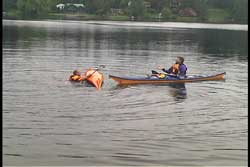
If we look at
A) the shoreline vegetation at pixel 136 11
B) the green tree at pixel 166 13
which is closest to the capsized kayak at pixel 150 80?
the shoreline vegetation at pixel 136 11

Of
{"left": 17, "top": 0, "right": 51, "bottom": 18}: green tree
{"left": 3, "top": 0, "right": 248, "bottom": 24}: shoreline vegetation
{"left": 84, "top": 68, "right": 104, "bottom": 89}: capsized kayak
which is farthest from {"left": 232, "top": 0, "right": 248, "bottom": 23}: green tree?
{"left": 84, "top": 68, "right": 104, "bottom": 89}: capsized kayak

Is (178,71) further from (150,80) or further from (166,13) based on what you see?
(166,13)

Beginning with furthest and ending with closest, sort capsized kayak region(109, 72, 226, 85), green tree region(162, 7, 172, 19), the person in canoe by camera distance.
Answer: green tree region(162, 7, 172, 19), the person in canoe, capsized kayak region(109, 72, 226, 85)

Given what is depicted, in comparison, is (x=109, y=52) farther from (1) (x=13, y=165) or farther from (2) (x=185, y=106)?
(1) (x=13, y=165)

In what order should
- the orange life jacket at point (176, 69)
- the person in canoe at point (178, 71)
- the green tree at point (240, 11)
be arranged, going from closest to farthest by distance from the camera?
the person in canoe at point (178, 71) < the orange life jacket at point (176, 69) < the green tree at point (240, 11)

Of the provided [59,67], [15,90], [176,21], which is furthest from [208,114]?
[176,21]

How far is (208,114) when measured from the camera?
21.0 m

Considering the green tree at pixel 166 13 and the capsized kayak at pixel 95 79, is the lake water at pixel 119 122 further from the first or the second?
the green tree at pixel 166 13

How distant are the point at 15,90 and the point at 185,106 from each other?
26.3 feet

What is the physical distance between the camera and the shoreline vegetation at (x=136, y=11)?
152988 mm

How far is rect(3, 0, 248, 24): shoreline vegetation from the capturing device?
152988 millimetres

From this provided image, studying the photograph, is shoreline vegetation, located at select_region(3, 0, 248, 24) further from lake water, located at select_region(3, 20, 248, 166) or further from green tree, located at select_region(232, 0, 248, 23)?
lake water, located at select_region(3, 20, 248, 166)

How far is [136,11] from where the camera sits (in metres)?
157

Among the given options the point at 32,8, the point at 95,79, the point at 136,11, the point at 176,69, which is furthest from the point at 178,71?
the point at 136,11
